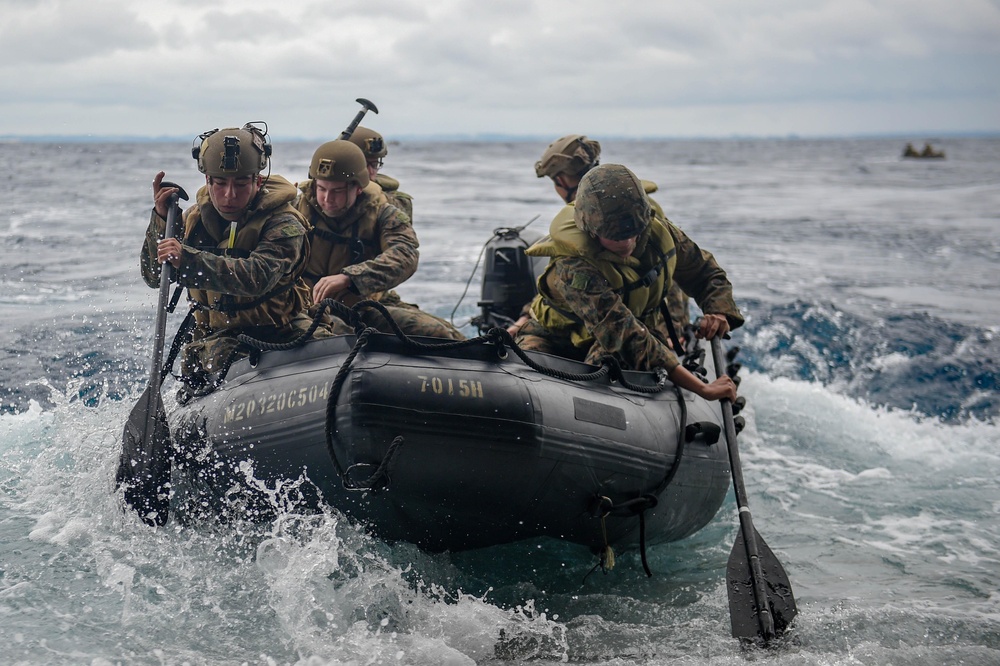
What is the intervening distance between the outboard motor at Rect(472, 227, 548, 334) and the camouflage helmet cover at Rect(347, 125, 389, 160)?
109 cm

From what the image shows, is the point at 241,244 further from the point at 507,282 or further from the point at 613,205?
the point at 507,282

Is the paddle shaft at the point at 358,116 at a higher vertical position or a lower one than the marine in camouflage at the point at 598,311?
higher

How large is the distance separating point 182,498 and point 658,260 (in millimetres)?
2527

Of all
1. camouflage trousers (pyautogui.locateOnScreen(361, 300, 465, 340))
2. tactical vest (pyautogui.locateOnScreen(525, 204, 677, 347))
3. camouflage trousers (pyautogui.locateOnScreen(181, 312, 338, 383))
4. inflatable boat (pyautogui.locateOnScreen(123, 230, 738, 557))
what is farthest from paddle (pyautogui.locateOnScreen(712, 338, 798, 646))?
camouflage trousers (pyautogui.locateOnScreen(181, 312, 338, 383))

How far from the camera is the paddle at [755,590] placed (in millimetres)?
4195

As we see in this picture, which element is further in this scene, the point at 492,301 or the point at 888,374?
the point at 888,374

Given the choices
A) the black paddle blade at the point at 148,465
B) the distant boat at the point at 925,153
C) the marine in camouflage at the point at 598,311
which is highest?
the distant boat at the point at 925,153

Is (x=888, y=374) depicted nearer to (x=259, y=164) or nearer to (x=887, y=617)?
(x=887, y=617)

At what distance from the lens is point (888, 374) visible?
9188 millimetres

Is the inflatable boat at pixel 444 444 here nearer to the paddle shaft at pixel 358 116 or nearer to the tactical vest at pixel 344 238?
the tactical vest at pixel 344 238

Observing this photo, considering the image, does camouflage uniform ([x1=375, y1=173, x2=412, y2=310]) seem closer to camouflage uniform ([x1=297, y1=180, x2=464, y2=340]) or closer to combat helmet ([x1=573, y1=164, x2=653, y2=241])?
camouflage uniform ([x1=297, y1=180, x2=464, y2=340])

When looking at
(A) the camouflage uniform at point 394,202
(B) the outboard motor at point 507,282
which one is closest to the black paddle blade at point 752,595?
(A) the camouflage uniform at point 394,202

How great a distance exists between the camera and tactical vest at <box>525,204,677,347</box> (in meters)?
4.68

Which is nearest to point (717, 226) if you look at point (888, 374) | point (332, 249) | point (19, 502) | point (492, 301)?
point (888, 374)
